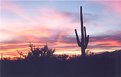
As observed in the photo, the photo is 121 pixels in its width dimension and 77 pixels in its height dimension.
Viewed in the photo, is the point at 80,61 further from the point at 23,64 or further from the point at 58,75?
the point at 23,64

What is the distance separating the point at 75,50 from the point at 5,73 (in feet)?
14.1

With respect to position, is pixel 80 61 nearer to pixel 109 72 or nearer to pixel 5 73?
pixel 109 72

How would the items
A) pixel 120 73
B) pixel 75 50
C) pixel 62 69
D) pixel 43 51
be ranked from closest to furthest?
1. pixel 120 73
2. pixel 62 69
3. pixel 75 50
4. pixel 43 51

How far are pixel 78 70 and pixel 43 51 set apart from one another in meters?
6.47

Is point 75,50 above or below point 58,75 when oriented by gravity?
above

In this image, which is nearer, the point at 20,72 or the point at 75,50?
the point at 20,72

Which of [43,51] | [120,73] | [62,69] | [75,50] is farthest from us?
[43,51]

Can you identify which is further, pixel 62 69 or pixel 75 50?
pixel 75 50

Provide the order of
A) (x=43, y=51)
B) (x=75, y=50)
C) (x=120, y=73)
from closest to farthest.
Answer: (x=120, y=73), (x=75, y=50), (x=43, y=51)

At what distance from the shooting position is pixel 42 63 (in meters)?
12.1

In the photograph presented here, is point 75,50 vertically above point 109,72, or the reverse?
point 75,50

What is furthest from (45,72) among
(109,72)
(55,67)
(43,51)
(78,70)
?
(43,51)

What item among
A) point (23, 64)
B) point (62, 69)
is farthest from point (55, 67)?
point (23, 64)

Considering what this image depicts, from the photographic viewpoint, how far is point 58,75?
11531 millimetres
